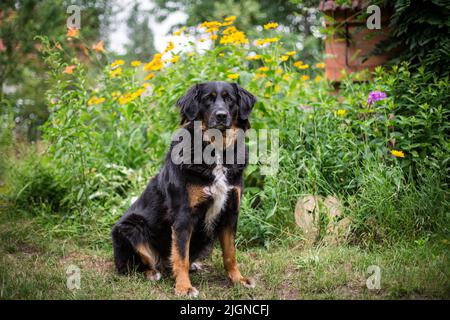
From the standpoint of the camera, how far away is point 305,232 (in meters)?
4.03

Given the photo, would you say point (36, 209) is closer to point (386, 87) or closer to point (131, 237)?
point (131, 237)

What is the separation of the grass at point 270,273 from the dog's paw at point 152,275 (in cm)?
6

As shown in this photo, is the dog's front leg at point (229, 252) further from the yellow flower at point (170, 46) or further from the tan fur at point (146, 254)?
the yellow flower at point (170, 46)

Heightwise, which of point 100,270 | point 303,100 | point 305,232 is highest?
point 303,100

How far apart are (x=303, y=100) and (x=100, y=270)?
9.34 ft

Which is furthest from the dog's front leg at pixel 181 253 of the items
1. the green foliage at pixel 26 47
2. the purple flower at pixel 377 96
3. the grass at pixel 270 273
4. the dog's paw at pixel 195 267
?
the green foliage at pixel 26 47

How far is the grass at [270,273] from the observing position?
296 cm

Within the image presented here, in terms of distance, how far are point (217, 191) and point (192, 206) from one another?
21cm

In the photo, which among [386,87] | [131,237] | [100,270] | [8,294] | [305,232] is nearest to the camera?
[8,294]

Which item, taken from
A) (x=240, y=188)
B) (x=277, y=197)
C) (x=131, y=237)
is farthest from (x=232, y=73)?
(x=131, y=237)

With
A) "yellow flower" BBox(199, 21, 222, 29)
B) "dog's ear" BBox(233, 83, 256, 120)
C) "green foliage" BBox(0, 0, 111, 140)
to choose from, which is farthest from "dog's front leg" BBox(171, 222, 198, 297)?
"green foliage" BBox(0, 0, 111, 140)

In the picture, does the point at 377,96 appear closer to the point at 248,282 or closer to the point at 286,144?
the point at 286,144

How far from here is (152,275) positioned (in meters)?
3.46

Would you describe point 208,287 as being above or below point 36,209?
below
